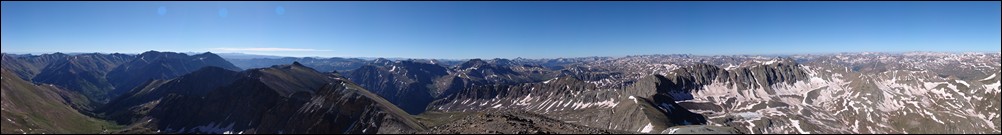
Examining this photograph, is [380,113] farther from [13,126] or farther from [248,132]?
[13,126]

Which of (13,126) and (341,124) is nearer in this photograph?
(341,124)

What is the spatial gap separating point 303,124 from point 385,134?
3090 cm

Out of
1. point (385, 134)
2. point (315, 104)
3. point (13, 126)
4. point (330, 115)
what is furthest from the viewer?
point (13, 126)

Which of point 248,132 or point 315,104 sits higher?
point 315,104

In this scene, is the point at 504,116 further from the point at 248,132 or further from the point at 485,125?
the point at 248,132

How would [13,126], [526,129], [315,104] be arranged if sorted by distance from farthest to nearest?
Result: [13,126] < [315,104] < [526,129]

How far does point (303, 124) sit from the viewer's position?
15350 cm

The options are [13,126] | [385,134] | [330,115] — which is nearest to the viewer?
[385,134]

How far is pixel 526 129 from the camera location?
A: 12825cm

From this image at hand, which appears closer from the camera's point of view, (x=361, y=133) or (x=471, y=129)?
(x=471, y=129)

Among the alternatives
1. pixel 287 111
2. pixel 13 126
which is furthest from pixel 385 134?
pixel 13 126

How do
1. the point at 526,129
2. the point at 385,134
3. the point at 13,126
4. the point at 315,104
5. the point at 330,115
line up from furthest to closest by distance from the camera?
the point at 13,126 → the point at 315,104 → the point at 330,115 → the point at 385,134 → the point at 526,129

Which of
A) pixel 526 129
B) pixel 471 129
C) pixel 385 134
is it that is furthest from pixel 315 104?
pixel 526 129

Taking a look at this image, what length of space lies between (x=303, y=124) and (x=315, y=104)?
15.9m
